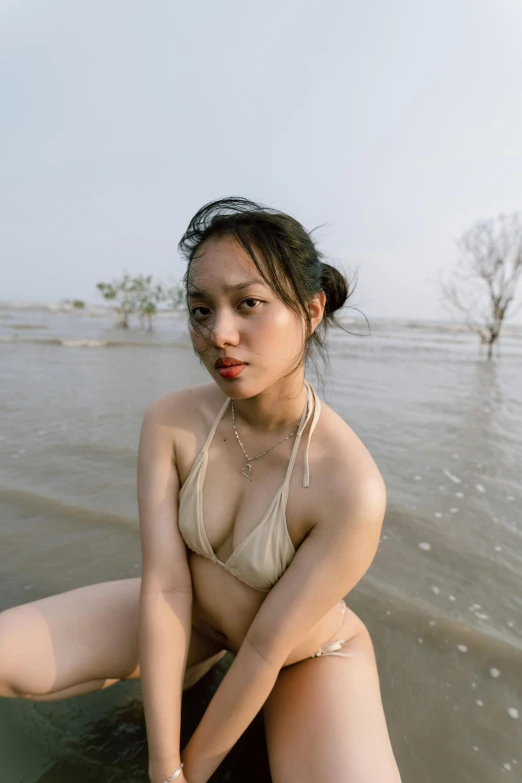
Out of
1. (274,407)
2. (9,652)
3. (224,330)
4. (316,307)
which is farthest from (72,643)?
(316,307)

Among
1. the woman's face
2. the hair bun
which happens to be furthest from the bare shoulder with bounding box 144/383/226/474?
the hair bun

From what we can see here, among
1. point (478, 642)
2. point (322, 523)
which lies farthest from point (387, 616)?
point (322, 523)

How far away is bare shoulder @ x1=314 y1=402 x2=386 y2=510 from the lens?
4.52 feet

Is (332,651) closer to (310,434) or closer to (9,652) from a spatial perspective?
(310,434)

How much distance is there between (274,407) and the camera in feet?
5.38

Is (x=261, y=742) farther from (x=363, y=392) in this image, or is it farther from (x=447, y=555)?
(x=363, y=392)

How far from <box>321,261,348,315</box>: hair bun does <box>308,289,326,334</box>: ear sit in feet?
0.19

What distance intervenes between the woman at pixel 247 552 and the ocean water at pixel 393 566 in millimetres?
250

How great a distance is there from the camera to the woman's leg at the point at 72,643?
5.20 feet

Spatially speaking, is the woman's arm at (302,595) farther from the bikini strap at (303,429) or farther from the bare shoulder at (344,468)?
the bikini strap at (303,429)

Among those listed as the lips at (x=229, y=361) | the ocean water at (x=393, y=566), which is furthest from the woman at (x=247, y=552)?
the ocean water at (x=393, y=566)

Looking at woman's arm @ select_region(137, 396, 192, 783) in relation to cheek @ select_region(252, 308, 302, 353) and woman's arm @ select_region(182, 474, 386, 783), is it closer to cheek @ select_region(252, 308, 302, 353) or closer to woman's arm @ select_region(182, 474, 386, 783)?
woman's arm @ select_region(182, 474, 386, 783)

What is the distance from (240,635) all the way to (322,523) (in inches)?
21.9

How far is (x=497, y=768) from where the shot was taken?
5.69 ft
